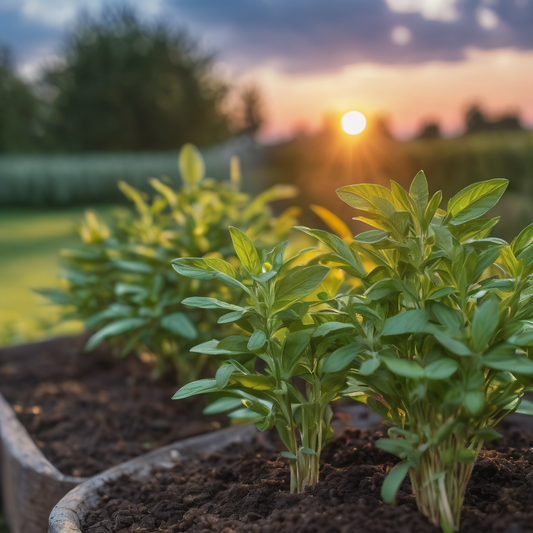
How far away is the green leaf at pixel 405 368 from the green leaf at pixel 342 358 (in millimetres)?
65

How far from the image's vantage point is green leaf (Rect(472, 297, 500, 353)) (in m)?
0.69

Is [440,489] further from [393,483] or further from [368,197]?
[368,197]

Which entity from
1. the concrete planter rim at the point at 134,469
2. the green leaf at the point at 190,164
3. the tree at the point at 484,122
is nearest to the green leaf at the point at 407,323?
the concrete planter rim at the point at 134,469

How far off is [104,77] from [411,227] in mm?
19206

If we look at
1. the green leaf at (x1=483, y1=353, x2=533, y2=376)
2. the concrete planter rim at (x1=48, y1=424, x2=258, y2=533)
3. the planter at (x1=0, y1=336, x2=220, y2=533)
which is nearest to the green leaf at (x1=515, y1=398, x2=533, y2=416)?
the green leaf at (x1=483, y1=353, x2=533, y2=376)

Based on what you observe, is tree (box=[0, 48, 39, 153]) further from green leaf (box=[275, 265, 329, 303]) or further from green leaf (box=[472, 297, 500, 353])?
green leaf (box=[472, 297, 500, 353])

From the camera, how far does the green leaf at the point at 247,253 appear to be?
87 cm

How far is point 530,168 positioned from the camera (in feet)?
14.3

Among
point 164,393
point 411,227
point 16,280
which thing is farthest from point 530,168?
point 16,280

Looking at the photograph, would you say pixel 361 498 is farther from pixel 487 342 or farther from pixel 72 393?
pixel 72 393

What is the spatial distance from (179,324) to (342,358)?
32.6 inches

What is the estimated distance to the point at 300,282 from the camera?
85 cm

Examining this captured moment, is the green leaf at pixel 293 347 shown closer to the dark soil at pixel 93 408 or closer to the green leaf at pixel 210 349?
the green leaf at pixel 210 349

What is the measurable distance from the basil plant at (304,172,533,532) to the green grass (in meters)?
1.57
